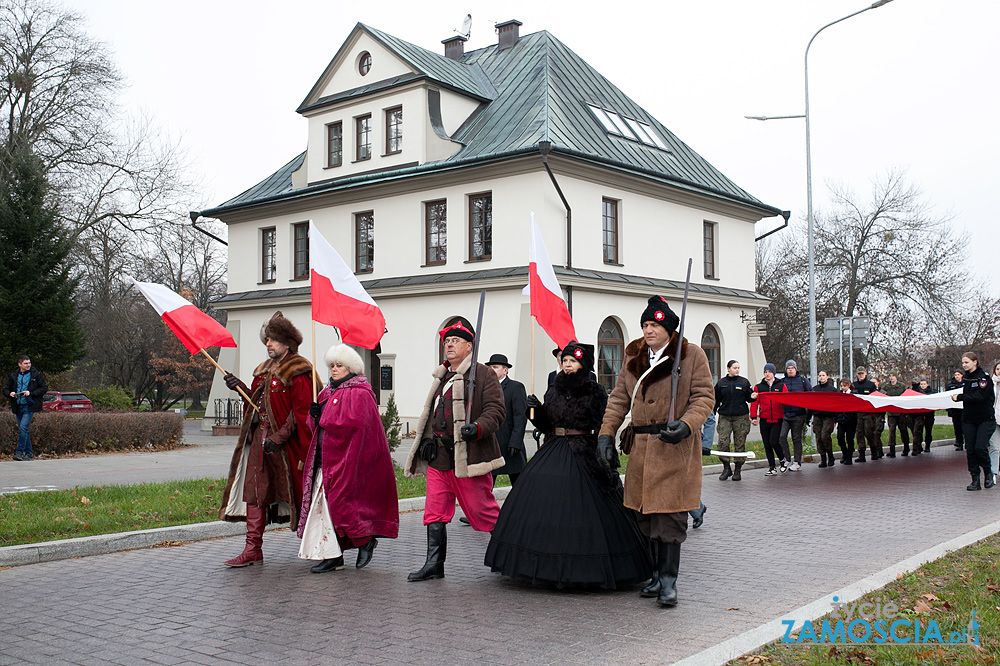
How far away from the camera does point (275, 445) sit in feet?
26.0

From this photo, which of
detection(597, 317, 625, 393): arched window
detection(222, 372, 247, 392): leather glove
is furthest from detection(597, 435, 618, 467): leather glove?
detection(597, 317, 625, 393): arched window

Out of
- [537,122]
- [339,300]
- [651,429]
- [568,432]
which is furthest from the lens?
[537,122]

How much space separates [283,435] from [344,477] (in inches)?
27.2

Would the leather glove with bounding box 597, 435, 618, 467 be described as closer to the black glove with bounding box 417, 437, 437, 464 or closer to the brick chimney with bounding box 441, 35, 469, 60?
the black glove with bounding box 417, 437, 437, 464

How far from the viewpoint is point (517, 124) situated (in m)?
25.6

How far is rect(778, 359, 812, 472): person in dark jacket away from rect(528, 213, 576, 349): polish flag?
8603mm

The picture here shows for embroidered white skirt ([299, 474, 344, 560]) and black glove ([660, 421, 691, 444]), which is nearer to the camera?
black glove ([660, 421, 691, 444])

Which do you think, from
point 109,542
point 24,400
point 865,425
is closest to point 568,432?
point 109,542

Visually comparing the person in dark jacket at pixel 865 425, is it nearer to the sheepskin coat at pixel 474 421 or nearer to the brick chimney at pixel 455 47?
the sheepskin coat at pixel 474 421

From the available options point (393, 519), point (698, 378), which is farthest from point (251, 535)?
point (698, 378)

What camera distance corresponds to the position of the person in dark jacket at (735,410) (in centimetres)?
Result: 1553

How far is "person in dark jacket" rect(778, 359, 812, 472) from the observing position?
55.2ft

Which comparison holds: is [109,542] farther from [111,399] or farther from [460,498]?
[111,399]

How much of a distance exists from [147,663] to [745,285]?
27292 mm
